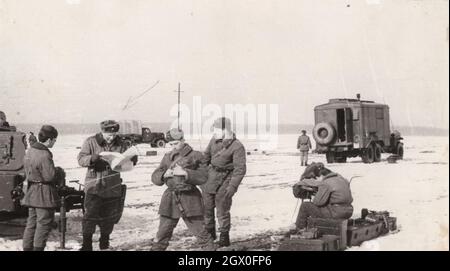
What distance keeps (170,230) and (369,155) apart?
10723mm

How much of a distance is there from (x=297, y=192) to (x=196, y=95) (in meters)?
3.27

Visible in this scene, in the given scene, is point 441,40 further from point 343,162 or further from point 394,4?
point 343,162

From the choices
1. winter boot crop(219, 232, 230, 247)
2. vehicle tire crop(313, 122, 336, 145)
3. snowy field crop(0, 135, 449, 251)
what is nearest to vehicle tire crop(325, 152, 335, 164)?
vehicle tire crop(313, 122, 336, 145)

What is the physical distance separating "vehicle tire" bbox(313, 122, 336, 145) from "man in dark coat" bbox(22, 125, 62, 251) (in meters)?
10.1

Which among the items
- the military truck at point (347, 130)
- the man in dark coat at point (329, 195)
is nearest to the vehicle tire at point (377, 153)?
the military truck at point (347, 130)

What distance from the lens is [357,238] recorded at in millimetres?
5871

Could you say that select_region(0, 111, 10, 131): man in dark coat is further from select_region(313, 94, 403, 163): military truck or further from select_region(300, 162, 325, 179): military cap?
select_region(313, 94, 403, 163): military truck

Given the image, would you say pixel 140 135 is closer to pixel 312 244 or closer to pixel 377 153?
pixel 377 153

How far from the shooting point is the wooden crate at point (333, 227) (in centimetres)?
564

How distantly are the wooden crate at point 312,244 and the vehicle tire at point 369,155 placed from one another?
380 inches

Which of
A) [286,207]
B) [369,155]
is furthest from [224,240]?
[369,155]

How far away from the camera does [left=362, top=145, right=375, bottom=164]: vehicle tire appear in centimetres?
1475

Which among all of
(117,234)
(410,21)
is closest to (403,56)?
(410,21)

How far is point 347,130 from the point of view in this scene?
14867mm
